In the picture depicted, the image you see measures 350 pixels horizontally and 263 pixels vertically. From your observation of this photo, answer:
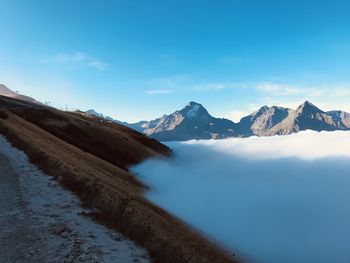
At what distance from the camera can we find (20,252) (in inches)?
648

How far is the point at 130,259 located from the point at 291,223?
150360mm

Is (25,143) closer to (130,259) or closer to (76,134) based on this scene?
(130,259)

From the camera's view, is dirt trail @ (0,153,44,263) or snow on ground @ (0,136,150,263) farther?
snow on ground @ (0,136,150,263)

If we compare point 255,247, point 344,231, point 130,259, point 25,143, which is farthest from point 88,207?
point 344,231

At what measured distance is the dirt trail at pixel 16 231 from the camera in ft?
53.2

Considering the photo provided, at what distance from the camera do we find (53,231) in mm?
19125

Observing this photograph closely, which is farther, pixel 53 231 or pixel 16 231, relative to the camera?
pixel 53 231

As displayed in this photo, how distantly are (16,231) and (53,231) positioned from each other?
1959 mm

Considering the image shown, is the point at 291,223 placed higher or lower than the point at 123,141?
lower

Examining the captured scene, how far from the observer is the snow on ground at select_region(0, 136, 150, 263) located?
1664cm

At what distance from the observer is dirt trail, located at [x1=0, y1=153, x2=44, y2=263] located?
16.2 meters

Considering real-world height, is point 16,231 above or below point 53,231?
below

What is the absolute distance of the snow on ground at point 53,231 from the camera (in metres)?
16.6

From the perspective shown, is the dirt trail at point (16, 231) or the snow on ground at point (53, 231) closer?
the dirt trail at point (16, 231)
